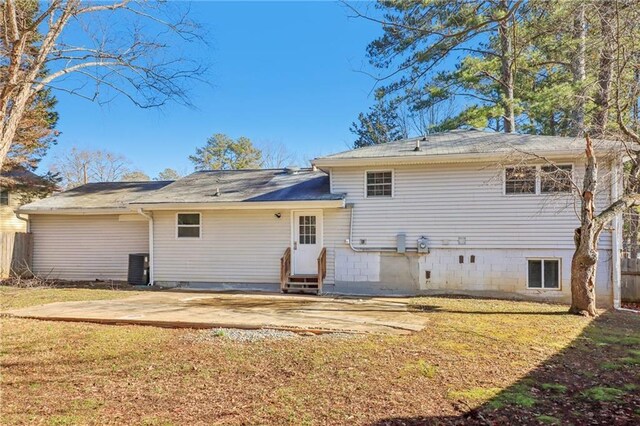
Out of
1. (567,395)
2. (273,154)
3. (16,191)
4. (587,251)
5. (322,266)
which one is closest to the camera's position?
(567,395)

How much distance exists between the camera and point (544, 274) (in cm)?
1048

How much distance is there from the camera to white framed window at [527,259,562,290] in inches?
410

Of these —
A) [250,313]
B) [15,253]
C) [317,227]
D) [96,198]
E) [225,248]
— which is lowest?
[250,313]

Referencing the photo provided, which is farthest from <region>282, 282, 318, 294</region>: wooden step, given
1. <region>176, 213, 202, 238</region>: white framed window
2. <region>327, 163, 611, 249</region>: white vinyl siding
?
<region>176, 213, 202, 238</region>: white framed window

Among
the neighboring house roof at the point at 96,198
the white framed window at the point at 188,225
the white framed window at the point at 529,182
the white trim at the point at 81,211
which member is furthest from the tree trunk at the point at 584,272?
the white trim at the point at 81,211

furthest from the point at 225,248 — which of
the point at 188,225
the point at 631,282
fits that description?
the point at 631,282

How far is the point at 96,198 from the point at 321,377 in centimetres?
1325

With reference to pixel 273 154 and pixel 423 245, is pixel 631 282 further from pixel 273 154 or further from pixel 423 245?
pixel 273 154

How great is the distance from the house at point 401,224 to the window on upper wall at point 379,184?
0.03 metres

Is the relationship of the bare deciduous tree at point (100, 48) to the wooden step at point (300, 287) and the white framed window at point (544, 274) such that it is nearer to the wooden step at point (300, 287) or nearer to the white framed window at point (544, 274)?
the wooden step at point (300, 287)

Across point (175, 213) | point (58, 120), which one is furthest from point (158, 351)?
point (58, 120)

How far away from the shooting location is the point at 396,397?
3898 millimetres

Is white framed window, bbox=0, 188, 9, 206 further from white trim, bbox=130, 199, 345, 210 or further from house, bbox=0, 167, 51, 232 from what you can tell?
white trim, bbox=130, 199, 345, 210

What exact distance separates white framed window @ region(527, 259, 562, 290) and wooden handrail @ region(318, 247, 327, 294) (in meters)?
5.30
